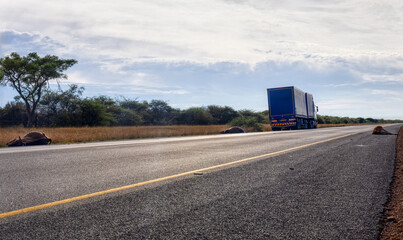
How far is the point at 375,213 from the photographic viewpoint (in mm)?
3012

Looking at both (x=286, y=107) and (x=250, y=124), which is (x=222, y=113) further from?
(x=286, y=107)

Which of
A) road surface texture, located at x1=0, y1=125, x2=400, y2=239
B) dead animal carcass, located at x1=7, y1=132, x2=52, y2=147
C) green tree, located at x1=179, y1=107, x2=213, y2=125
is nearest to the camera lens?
road surface texture, located at x1=0, y1=125, x2=400, y2=239

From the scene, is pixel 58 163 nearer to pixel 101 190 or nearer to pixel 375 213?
pixel 101 190

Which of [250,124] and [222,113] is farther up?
[222,113]

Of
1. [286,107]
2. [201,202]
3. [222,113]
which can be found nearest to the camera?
[201,202]

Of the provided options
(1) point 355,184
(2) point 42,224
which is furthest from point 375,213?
(2) point 42,224

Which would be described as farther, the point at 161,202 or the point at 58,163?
the point at 58,163

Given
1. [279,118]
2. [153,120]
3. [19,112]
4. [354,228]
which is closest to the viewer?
[354,228]

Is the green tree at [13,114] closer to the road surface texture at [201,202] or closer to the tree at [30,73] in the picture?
the tree at [30,73]

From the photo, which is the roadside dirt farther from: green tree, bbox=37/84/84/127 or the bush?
green tree, bbox=37/84/84/127

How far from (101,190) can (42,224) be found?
4.26 feet

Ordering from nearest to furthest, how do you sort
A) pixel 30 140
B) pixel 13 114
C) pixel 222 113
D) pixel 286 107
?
pixel 30 140, pixel 286 107, pixel 13 114, pixel 222 113

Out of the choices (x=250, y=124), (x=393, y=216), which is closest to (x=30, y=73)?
(x=250, y=124)

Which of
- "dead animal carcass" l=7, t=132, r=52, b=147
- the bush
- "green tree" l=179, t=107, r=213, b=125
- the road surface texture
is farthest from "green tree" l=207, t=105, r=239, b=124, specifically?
the road surface texture
